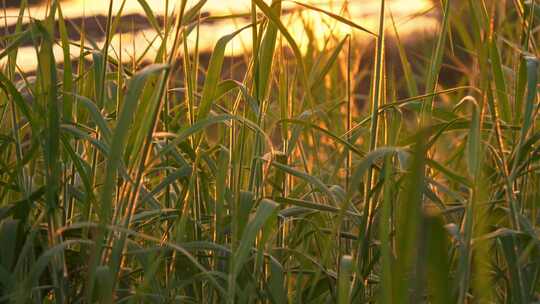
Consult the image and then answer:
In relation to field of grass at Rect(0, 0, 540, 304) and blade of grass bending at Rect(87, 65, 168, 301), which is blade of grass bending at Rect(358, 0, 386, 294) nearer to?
field of grass at Rect(0, 0, 540, 304)

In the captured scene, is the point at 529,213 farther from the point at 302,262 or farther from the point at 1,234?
the point at 1,234

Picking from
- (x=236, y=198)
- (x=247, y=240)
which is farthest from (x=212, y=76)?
(x=247, y=240)

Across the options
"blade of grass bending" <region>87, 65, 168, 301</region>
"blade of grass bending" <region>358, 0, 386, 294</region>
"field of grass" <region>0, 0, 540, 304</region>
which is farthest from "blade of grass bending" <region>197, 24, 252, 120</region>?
"blade of grass bending" <region>87, 65, 168, 301</region>

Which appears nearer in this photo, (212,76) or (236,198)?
(236,198)

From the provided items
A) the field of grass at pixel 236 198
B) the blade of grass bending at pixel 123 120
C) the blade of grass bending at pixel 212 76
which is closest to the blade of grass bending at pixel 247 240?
the field of grass at pixel 236 198

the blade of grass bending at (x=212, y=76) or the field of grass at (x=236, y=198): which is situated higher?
the blade of grass bending at (x=212, y=76)

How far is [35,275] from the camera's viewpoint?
0.99 m

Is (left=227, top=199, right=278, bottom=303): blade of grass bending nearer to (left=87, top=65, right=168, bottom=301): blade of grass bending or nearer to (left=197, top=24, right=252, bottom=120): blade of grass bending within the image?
(left=87, top=65, right=168, bottom=301): blade of grass bending

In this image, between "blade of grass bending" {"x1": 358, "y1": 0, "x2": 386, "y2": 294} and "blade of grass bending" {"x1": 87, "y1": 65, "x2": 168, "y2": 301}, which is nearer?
"blade of grass bending" {"x1": 87, "y1": 65, "x2": 168, "y2": 301}

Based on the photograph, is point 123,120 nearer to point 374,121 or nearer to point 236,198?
point 236,198

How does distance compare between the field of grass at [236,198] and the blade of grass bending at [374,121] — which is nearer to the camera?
the field of grass at [236,198]

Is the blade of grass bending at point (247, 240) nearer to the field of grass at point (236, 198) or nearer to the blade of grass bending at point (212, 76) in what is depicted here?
the field of grass at point (236, 198)

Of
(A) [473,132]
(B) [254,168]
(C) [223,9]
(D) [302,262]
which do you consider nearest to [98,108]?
(B) [254,168]

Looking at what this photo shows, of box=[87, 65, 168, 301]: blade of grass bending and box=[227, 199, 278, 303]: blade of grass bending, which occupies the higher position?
box=[87, 65, 168, 301]: blade of grass bending
